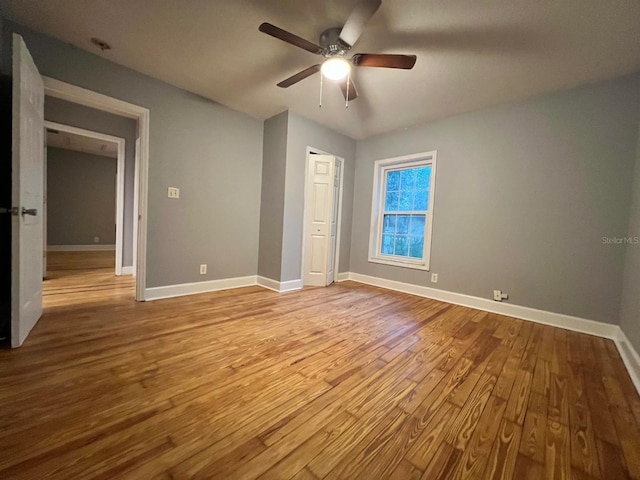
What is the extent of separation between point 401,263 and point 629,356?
223cm

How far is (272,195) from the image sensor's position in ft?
11.5

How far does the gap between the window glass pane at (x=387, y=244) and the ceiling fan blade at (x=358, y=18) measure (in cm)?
278

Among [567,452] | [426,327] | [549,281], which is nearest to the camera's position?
[567,452]

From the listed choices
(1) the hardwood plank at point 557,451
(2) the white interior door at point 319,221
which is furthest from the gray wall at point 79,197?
(1) the hardwood plank at point 557,451

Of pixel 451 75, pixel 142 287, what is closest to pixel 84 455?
pixel 142 287

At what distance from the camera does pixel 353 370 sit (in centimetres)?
157

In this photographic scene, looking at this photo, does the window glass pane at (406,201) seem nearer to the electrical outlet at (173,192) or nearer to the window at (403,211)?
the window at (403,211)

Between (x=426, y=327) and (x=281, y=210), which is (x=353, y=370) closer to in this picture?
(x=426, y=327)

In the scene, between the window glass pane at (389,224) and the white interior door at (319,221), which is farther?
the window glass pane at (389,224)

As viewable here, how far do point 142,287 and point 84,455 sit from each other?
6.90 ft

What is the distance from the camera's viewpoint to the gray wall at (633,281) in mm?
1792

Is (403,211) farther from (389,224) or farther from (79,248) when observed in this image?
(79,248)

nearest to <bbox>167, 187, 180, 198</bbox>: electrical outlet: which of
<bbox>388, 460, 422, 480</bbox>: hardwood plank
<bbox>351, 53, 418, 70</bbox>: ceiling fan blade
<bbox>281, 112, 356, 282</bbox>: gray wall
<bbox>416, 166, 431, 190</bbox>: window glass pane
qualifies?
<bbox>281, 112, 356, 282</bbox>: gray wall

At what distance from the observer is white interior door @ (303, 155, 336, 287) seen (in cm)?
371
